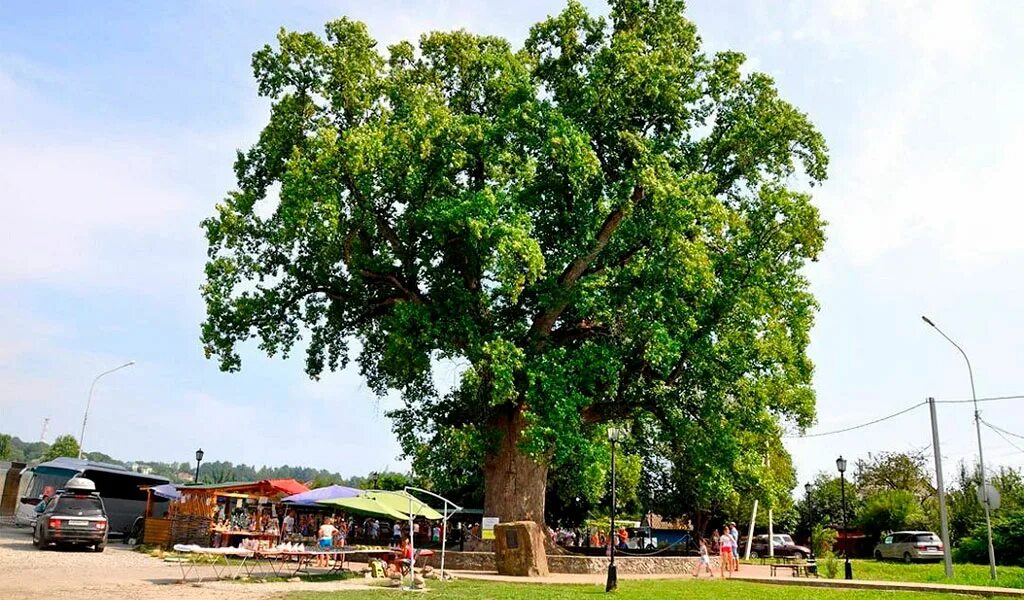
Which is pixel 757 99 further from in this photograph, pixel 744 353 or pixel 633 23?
pixel 744 353

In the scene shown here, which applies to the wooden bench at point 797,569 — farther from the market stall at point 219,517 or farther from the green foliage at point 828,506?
→ the green foliage at point 828,506

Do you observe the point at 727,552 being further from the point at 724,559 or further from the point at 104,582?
the point at 104,582

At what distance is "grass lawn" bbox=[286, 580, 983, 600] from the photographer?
15.4 m

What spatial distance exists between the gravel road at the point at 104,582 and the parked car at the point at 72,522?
0.75 m

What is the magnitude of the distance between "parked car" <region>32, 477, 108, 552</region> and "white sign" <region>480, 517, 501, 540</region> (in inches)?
469

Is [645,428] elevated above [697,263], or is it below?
below

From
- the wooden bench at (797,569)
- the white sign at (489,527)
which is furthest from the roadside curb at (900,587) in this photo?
the white sign at (489,527)

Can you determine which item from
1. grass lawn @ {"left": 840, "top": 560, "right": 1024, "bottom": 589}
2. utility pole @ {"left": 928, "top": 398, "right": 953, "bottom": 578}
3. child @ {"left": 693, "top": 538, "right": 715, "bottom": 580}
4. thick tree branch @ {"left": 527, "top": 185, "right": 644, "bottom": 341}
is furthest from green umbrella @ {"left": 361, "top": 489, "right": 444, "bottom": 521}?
utility pole @ {"left": 928, "top": 398, "right": 953, "bottom": 578}

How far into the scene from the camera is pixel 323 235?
21859 millimetres

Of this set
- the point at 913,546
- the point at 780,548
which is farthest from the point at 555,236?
the point at 780,548

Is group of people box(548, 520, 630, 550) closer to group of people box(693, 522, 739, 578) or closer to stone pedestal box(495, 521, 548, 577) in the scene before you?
group of people box(693, 522, 739, 578)

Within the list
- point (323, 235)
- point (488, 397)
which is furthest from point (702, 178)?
point (323, 235)

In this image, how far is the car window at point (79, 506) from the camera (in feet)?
80.7

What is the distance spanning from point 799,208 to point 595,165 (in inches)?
261
